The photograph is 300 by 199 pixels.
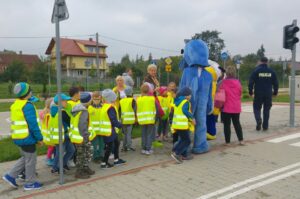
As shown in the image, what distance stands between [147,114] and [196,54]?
167 centimetres

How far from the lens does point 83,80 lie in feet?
111

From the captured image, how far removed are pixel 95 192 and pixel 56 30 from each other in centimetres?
261

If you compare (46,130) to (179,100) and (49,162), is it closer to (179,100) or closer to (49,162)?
(49,162)

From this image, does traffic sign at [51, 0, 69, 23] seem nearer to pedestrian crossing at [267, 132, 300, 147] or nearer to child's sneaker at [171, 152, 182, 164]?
child's sneaker at [171, 152, 182, 164]

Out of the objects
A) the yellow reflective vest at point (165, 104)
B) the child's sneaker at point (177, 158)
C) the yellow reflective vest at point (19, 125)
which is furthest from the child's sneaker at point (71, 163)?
the yellow reflective vest at point (165, 104)

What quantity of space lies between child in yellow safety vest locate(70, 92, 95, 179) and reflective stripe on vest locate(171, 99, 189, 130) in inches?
69.4

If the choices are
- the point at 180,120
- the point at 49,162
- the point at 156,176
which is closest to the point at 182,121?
the point at 180,120

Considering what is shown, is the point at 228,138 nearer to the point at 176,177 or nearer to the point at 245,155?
the point at 245,155

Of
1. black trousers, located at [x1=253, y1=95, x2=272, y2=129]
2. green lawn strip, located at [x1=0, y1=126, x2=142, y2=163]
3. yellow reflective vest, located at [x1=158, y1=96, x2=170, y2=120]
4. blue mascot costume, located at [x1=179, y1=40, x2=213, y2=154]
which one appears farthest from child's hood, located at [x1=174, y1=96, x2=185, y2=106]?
black trousers, located at [x1=253, y1=95, x2=272, y2=129]

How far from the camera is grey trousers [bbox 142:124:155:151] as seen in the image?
25.3ft

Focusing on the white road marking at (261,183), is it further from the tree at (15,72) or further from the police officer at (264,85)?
the tree at (15,72)

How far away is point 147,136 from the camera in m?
7.73

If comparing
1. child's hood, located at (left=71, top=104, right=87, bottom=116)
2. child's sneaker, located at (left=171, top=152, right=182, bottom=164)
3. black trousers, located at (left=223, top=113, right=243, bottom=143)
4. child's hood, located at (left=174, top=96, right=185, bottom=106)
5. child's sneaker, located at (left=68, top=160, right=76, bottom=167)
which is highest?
child's hood, located at (left=174, top=96, right=185, bottom=106)

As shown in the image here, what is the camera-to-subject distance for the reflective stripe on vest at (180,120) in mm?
6906
